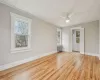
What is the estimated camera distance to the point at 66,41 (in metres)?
6.83

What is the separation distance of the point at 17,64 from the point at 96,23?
5.74 metres

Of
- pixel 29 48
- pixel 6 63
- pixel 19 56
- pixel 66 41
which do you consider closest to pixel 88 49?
pixel 66 41

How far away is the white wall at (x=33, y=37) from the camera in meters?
2.71

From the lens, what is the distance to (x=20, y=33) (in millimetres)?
3393

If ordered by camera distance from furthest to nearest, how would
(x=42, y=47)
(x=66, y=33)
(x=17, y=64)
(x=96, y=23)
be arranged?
(x=66, y=33) → (x=96, y=23) → (x=42, y=47) → (x=17, y=64)

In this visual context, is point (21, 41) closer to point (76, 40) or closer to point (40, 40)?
point (40, 40)

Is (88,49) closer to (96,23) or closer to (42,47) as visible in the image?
(96,23)

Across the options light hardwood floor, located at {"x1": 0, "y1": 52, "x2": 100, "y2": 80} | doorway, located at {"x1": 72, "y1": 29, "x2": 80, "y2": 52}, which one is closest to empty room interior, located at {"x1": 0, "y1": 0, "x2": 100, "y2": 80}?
light hardwood floor, located at {"x1": 0, "y1": 52, "x2": 100, "y2": 80}

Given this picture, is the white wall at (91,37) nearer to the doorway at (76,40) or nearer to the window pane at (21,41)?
the doorway at (76,40)

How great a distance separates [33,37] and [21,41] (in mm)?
710

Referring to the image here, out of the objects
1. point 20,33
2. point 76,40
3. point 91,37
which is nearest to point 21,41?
point 20,33

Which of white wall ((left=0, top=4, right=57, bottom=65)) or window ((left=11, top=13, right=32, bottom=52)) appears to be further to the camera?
window ((left=11, top=13, right=32, bottom=52))

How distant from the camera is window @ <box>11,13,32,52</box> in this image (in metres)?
3.05

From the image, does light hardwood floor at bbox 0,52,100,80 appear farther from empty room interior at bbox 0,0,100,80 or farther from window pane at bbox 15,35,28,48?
window pane at bbox 15,35,28,48
